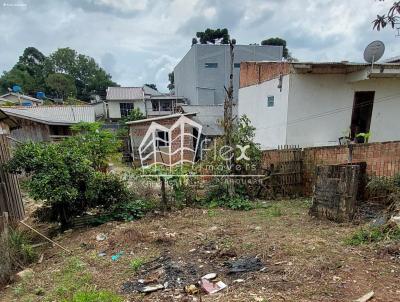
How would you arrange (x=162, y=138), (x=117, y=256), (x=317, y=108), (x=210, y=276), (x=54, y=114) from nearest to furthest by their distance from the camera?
1. (x=210, y=276)
2. (x=117, y=256)
3. (x=317, y=108)
4. (x=162, y=138)
5. (x=54, y=114)

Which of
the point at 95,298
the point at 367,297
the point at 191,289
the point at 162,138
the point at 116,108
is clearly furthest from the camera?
the point at 116,108

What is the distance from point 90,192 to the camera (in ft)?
18.4

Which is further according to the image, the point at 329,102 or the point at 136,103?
the point at 136,103

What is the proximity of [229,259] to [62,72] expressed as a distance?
53.3 m

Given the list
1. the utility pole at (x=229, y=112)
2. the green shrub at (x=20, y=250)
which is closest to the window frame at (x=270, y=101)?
the utility pole at (x=229, y=112)

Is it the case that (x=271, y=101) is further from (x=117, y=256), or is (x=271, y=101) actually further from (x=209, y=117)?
(x=117, y=256)

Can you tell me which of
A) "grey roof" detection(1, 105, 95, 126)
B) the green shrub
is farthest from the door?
"grey roof" detection(1, 105, 95, 126)

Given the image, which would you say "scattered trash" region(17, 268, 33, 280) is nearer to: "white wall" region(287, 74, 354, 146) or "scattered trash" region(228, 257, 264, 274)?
"scattered trash" region(228, 257, 264, 274)

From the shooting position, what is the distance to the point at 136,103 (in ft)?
90.4

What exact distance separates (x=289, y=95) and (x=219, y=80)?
17.3 m

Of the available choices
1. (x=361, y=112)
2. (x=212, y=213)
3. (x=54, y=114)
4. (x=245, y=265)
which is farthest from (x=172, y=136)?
(x=245, y=265)

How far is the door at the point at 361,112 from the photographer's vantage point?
9.64 m

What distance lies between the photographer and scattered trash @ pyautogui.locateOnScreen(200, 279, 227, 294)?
2.91 meters

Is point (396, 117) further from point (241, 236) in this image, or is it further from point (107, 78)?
point (107, 78)
